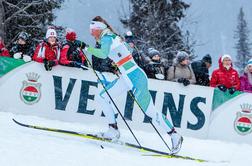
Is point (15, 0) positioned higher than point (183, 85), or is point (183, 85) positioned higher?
point (15, 0)

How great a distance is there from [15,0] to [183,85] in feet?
38.9

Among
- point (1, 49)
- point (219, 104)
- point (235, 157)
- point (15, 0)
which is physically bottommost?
point (235, 157)

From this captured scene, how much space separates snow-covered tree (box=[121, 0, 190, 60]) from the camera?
26.1 m

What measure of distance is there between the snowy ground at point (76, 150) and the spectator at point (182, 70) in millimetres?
1243

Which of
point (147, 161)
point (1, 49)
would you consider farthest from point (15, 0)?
point (147, 161)

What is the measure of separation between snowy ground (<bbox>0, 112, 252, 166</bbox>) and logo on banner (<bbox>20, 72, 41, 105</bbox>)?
1.26 ft

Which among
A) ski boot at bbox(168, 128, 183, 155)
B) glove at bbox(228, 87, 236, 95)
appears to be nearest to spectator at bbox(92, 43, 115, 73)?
ski boot at bbox(168, 128, 183, 155)

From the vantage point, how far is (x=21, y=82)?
9.45 meters

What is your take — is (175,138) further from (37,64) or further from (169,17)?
(169,17)

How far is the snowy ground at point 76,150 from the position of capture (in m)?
5.11

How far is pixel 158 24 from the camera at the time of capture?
26812 mm

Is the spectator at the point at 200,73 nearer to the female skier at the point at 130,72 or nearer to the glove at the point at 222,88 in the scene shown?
the glove at the point at 222,88

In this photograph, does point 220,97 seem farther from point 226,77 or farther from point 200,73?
point 200,73

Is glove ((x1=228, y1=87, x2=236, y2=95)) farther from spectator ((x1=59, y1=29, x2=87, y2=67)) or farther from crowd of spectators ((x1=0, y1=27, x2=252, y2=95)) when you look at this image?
spectator ((x1=59, y1=29, x2=87, y2=67))
